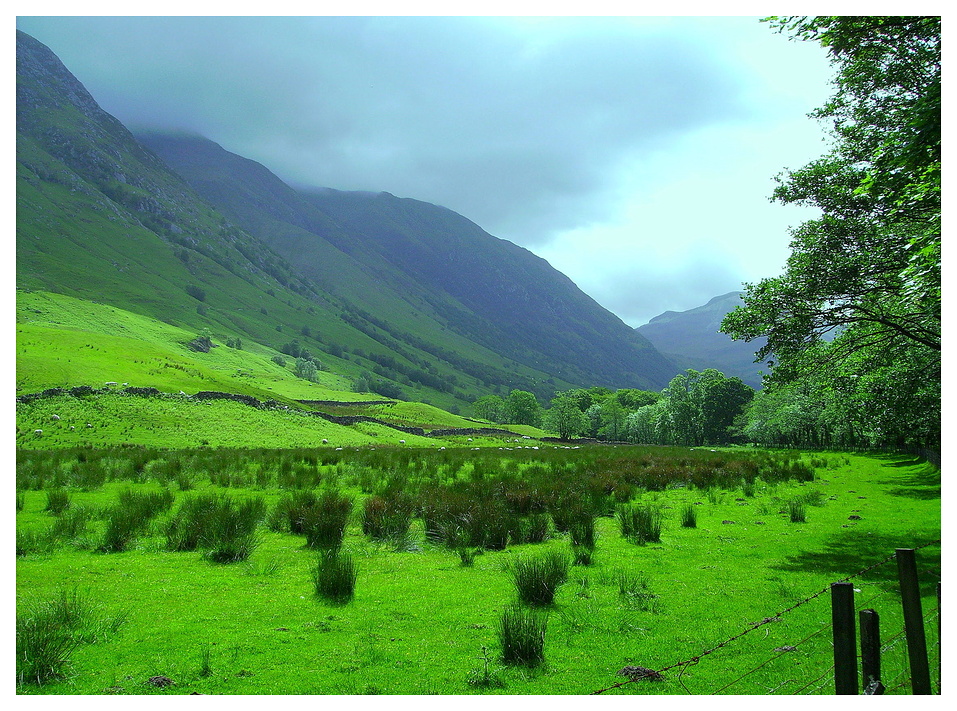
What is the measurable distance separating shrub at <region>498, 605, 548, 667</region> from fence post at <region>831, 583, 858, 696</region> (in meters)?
2.97

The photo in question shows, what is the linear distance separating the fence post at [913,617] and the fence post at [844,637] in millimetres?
526

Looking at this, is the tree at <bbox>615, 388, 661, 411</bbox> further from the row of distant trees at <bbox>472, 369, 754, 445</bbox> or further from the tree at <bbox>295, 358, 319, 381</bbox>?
the tree at <bbox>295, 358, 319, 381</bbox>

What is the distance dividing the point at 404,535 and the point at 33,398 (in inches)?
1476

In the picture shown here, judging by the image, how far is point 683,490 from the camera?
2088cm

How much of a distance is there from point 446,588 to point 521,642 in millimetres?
3089

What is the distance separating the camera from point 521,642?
5926 millimetres

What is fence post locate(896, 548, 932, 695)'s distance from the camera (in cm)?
411

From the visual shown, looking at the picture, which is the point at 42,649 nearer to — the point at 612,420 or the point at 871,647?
the point at 871,647

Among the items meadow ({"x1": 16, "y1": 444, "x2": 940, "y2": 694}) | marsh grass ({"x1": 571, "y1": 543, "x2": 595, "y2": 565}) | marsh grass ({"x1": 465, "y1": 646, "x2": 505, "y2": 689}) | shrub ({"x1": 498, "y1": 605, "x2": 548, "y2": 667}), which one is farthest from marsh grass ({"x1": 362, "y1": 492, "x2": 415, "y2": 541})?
marsh grass ({"x1": 465, "y1": 646, "x2": 505, "y2": 689})

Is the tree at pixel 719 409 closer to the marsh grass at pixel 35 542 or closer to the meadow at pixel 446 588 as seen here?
the meadow at pixel 446 588

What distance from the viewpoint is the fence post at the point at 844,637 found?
3.75 m

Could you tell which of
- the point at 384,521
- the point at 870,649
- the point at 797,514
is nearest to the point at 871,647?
the point at 870,649
